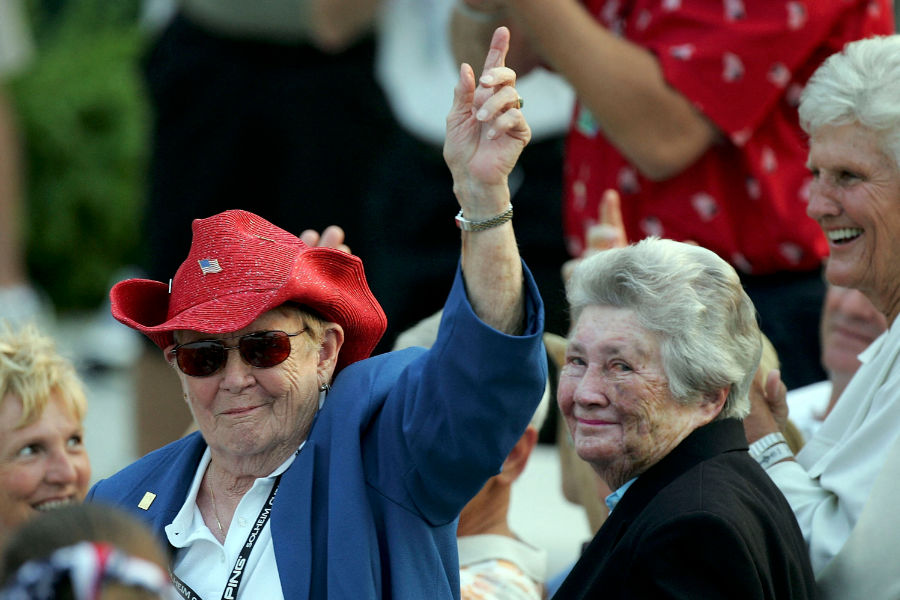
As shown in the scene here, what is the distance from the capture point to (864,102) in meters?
2.91

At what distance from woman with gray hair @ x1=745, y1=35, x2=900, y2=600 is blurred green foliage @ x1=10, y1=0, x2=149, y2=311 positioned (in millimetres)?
7310

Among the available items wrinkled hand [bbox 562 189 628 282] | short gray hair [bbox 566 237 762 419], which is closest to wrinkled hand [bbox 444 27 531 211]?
short gray hair [bbox 566 237 762 419]

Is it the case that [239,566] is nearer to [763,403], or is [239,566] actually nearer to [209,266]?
[209,266]

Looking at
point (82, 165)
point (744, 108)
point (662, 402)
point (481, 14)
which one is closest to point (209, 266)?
point (662, 402)

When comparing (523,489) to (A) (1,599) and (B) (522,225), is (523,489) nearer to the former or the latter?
(B) (522,225)

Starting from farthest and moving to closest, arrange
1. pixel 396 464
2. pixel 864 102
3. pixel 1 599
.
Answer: pixel 864 102 → pixel 396 464 → pixel 1 599

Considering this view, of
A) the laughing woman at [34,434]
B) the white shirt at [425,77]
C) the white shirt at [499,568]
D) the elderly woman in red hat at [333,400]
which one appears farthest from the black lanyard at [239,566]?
the white shirt at [425,77]

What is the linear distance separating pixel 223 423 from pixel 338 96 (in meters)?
3.42

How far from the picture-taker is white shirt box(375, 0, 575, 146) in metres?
5.12

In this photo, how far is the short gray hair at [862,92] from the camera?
2.88 metres

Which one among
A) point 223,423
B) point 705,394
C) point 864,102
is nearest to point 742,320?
point 705,394

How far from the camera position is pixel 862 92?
2.92 m

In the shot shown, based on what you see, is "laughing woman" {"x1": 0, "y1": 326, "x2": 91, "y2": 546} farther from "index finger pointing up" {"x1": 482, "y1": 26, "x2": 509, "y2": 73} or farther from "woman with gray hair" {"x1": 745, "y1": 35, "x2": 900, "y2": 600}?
"woman with gray hair" {"x1": 745, "y1": 35, "x2": 900, "y2": 600}

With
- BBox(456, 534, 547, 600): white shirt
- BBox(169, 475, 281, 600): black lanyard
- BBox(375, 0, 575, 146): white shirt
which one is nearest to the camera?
BBox(169, 475, 281, 600): black lanyard
